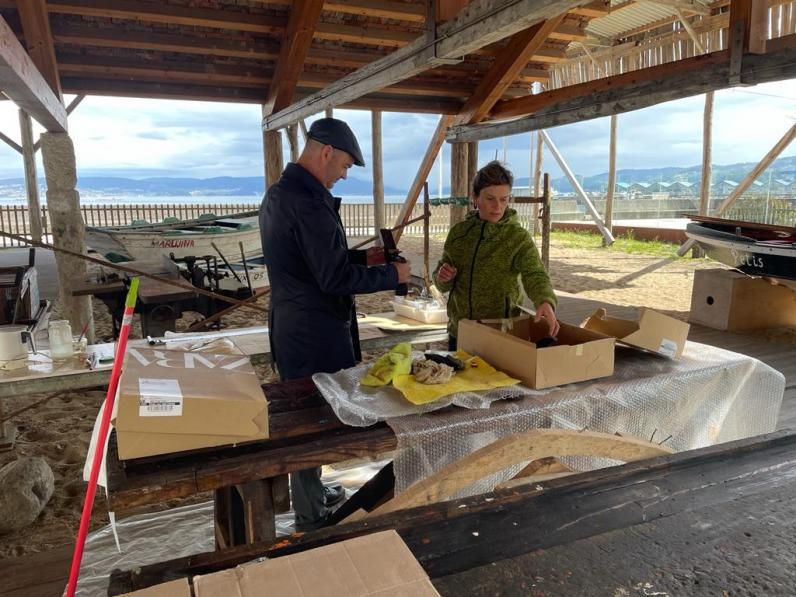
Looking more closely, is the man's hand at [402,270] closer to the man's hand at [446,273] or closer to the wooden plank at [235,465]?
the man's hand at [446,273]

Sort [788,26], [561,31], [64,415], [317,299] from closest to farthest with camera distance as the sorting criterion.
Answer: [317,299], [64,415], [561,31], [788,26]

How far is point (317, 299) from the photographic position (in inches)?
100.0

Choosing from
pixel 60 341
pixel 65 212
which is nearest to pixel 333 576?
pixel 60 341

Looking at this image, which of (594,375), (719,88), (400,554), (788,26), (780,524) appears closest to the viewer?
(400,554)

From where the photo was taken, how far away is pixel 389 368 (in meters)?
2.08

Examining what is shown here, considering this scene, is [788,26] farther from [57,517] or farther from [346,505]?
[57,517]

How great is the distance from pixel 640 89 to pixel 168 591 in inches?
202

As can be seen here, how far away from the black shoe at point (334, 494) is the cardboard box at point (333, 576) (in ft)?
6.89

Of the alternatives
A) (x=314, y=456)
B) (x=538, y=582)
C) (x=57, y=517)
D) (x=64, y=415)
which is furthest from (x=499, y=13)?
(x=64, y=415)

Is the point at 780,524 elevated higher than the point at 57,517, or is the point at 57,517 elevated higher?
the point at 780,524

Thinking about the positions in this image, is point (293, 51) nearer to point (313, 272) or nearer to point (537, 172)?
point (313, 272)

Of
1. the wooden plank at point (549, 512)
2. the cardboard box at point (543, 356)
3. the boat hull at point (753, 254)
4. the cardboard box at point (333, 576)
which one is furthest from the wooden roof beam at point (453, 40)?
the boat hull at point (753, 254)

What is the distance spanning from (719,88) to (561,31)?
2600 millimetres

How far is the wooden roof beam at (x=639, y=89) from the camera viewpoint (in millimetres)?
3846
